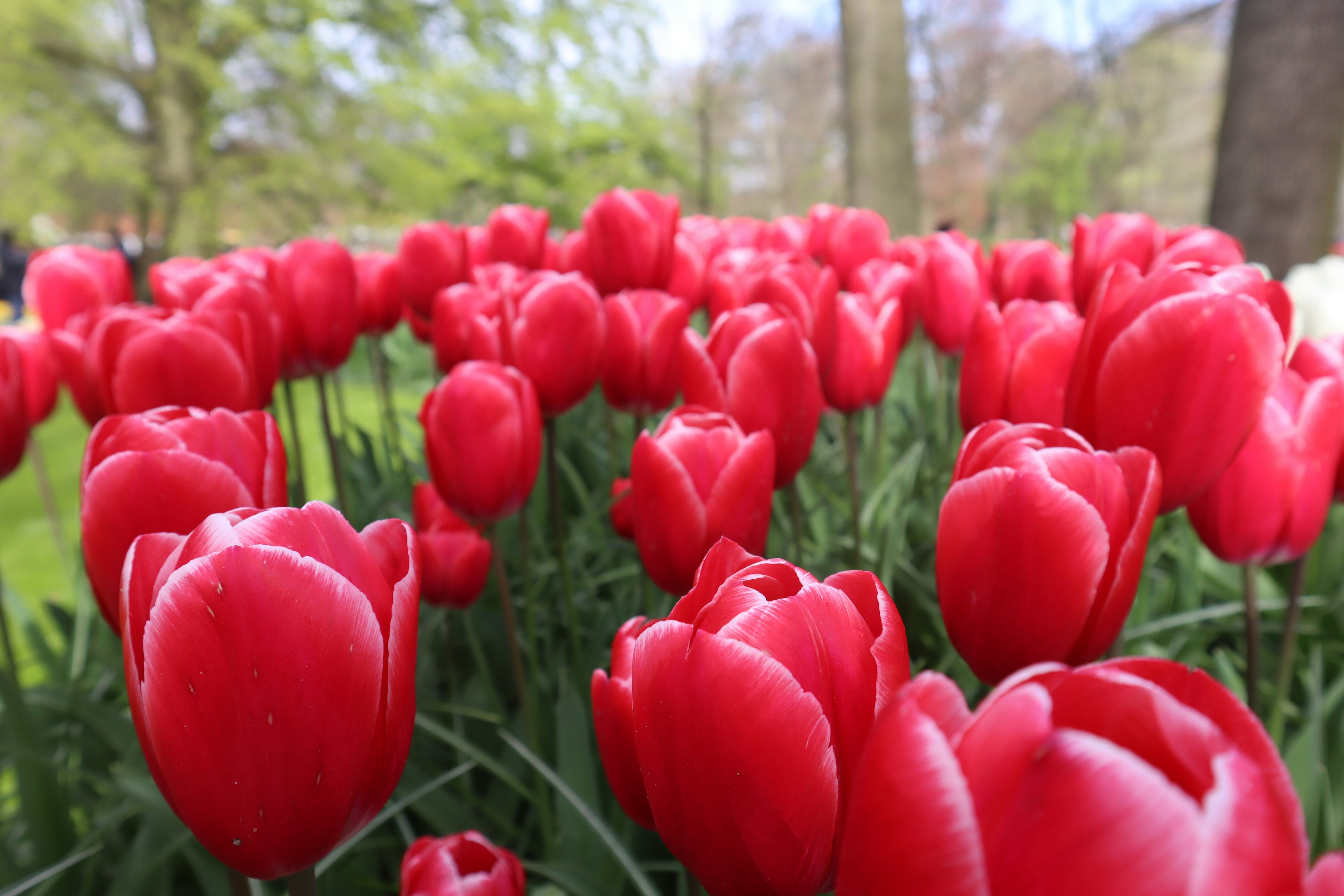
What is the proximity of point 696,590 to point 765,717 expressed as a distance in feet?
0.29

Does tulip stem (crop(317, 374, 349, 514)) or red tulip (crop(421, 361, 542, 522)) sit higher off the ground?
red tulip (crop(421, 361, 542, 522))

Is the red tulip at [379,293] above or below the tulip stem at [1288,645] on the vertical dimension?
above

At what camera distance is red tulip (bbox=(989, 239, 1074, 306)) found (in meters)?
1.71

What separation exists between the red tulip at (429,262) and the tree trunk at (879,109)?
3851 millimetres

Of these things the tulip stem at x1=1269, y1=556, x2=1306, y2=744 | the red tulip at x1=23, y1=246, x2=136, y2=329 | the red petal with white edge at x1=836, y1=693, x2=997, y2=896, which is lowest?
the tulip stem at x1=1269, y1=556, x2=1306, y2=744

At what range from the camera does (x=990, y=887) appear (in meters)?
0.30

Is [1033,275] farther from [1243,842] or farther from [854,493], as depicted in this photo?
[1243,842]

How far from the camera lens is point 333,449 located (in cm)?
151

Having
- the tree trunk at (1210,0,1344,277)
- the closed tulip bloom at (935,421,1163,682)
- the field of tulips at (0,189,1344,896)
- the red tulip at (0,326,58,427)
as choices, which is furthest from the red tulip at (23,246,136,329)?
the tree trunk at (1210,0,1344,277)

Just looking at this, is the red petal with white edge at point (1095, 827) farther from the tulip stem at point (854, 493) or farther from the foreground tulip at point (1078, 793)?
the tulip stem at point (854, 493)

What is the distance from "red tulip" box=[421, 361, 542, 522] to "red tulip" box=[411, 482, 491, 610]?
0.08 m

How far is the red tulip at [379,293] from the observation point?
79.0 inches

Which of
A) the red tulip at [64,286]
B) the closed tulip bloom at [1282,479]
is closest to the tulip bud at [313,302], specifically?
the red tulip at [64,286]

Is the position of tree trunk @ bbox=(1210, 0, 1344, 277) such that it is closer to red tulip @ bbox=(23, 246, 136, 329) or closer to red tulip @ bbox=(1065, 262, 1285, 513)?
red tulip @ bbox=(1065, 262, 1285, 513)
